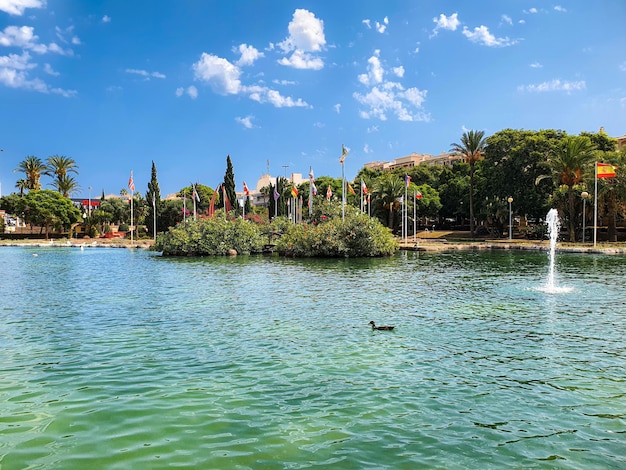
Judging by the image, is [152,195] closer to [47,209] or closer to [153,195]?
[153,195]

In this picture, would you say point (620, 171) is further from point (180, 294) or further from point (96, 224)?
point (96, 224)

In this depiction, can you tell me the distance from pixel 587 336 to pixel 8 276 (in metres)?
26.9

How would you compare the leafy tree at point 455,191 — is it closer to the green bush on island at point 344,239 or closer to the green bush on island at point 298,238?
the green bush on island at point 298,238

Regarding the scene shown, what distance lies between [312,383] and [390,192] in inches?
2608

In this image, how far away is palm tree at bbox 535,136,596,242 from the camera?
50250 millimetres

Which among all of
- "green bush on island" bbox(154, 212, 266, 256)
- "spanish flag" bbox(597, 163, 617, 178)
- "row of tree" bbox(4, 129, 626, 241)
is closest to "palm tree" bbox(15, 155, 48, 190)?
"row of tree" bbox(4, 129, 626, 241)

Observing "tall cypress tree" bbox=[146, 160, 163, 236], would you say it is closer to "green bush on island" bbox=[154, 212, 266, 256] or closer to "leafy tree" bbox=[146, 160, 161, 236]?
"leafy tree" bbox=[146, 160, 161, 236]

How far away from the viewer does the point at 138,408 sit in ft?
23.6

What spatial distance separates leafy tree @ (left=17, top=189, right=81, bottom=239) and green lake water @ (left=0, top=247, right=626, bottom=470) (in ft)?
205

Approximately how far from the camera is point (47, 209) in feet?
239

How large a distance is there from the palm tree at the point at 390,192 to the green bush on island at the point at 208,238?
30.7 metres

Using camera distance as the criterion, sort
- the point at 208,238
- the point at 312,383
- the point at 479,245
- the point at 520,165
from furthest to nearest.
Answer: the point at 520,165, the point at 479,245, the point at 208,238, the point at 312,383

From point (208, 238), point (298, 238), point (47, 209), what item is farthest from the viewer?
point (47, 209)

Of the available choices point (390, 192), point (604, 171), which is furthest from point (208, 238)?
point (390, 192)
